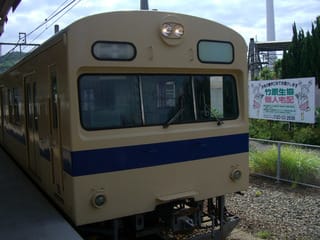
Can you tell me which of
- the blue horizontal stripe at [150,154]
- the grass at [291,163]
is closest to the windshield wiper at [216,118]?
the blue horizontal stripe at [150,154]

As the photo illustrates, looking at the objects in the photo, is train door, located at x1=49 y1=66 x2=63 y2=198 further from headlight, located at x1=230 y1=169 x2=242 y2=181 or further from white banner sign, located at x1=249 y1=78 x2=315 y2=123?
white banner sign, located at x1=249 y1=78 x2=315 y2=123

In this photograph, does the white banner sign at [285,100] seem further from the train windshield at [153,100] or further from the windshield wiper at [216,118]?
the windshield wiper at [216,118]

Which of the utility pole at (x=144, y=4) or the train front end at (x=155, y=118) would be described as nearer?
the train front end at (x=155, y=118)

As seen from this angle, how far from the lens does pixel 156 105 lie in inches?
182

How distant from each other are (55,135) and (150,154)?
1.13m

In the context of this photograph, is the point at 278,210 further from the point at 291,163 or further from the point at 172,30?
the point at 172,30

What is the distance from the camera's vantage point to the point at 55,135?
186 inches

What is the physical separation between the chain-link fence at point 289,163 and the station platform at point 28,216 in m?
4.93

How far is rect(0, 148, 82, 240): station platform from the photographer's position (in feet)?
12.9

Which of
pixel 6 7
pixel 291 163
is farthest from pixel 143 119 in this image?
pixel 6 7

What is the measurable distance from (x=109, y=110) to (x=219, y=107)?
1.50m

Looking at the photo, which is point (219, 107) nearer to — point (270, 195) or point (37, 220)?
point (37, 220)

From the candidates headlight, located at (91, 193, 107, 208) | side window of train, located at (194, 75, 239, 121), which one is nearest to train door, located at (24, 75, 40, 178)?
headlight, located at (91, 193, 107, 208)

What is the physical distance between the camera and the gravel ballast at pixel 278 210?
5.89m
